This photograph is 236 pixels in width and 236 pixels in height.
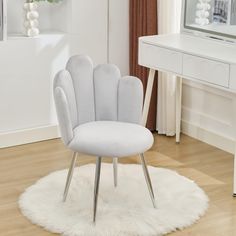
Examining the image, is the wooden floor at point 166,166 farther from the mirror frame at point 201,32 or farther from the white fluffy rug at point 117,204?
the mirror frame at point 201,32

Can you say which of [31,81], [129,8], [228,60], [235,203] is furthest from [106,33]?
[235,203]

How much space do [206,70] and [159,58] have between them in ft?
1.40

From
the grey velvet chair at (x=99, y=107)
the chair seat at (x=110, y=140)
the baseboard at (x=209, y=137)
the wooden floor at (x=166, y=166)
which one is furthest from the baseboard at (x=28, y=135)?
the chair seat at (x=110, y=140)

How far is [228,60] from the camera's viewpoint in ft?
11.6

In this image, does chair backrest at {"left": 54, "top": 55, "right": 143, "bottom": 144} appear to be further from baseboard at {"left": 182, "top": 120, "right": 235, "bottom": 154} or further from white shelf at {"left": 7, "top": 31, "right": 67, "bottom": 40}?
baseboard at {"left": 182, "top": 120, "right": 235, "bottom": 154}

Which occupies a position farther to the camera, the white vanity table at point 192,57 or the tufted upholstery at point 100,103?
the white vanity table at point 192,57

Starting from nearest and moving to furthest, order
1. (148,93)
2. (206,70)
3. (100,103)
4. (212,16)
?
(100,103)
(206,70)
(212,16)
(148,93)

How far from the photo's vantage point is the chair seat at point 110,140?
3.16 metres

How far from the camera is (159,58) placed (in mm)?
4039

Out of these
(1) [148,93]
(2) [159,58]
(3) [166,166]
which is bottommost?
(3) [166,166]

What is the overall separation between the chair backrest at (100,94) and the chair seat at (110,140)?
139mm

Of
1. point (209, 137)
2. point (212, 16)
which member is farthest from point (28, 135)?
point (212, 16)

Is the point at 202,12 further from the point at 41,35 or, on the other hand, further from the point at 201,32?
the point at 41,35

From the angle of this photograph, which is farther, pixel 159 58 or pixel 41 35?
pixel 41 35
